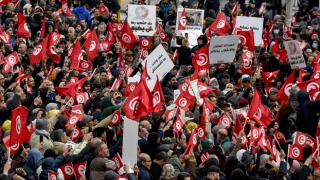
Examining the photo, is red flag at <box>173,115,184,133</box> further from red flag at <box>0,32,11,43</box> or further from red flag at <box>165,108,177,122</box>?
red flag at <box>0,32,11,43</box>

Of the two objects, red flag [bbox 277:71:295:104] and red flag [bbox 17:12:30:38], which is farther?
red flag [bbox 17:12:30:38]

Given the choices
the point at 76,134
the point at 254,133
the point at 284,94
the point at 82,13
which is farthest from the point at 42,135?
the point at 82,13

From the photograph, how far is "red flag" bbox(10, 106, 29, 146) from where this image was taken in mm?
18375

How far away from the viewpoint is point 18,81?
2381 centimetres

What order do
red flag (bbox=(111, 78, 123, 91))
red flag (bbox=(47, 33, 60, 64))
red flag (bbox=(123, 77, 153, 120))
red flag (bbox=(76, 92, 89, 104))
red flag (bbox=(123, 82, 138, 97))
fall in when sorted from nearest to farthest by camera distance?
red flag (bbox=(123, 77, 153, 120)), red flag (bbox=(76, 92, 89, 104)), red flag (bbox=(123, 82, 138, 97)), red flag (bbox=(111, 78, 123, 91)), red flag (bbox=(47, 33, 60, 64))

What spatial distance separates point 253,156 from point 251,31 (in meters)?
8.30

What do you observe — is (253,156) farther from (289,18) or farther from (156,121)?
(289,18)

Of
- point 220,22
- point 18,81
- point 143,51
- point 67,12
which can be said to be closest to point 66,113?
point 18,81

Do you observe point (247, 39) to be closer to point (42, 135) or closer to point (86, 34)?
point (86, 34)

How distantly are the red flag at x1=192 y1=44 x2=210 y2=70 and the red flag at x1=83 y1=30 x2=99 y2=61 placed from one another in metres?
2.59

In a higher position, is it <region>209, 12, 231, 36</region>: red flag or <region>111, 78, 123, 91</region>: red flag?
<region>209, 12, 231, 36</region>: red flag

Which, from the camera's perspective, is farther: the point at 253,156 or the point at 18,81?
the point at 18,81

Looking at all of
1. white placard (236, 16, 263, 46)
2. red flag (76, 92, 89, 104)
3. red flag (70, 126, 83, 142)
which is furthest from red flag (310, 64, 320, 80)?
white placard (236, 16, 263, 46)

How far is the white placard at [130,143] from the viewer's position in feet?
56.1
